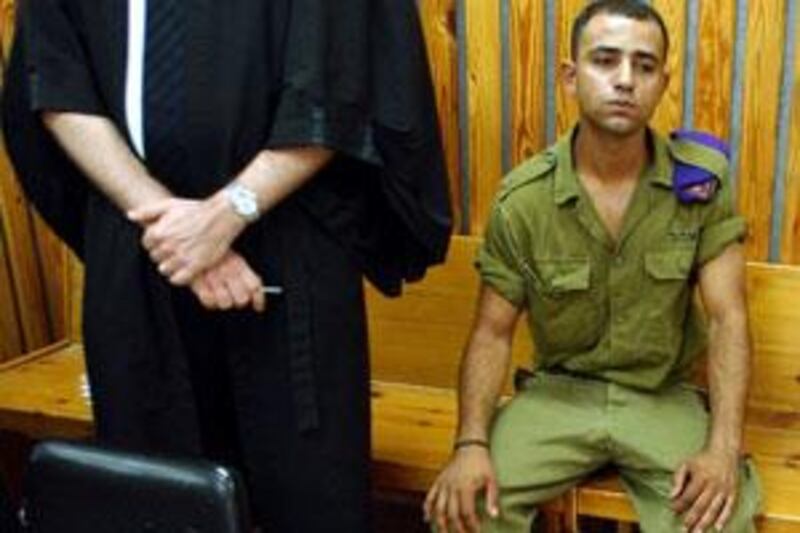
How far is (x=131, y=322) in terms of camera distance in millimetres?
1816

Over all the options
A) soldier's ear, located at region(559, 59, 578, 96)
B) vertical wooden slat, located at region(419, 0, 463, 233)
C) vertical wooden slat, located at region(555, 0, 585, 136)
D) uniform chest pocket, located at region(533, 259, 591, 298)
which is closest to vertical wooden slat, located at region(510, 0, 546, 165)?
vertical wooden slat, located at region(555, 0, 585, 136)

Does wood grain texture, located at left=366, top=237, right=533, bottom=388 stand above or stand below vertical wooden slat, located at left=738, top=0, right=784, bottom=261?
below

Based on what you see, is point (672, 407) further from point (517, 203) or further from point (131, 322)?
point (131, 322)

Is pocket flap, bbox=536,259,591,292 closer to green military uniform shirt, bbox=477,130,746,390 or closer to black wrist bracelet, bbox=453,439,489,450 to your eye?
green military uniform shirt, bbox=477,130,746,390

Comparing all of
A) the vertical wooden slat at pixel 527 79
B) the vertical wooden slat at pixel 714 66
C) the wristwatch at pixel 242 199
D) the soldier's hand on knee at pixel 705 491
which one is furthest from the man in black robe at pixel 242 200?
the vertical wooden slat at pixel 714 66

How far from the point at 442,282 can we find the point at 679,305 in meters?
0.67

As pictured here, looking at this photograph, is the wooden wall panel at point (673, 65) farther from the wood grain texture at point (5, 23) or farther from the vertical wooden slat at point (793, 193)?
the wood grain texture at point (5, 23)

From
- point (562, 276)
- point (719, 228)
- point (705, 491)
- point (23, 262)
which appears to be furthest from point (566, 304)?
point (23, 262)

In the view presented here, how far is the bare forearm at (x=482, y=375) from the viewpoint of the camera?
211 centimetres

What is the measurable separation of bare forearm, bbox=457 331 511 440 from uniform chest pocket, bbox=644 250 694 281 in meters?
0.32

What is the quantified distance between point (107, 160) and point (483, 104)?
102 centimetres

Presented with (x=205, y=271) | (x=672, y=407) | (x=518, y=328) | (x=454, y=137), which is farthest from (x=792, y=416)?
(x=205, y=271)

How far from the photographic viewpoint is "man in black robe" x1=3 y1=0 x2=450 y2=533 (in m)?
1.71

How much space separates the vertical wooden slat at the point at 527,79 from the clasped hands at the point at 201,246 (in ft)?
3.16
